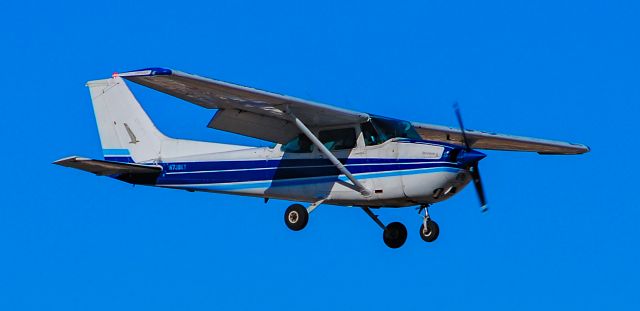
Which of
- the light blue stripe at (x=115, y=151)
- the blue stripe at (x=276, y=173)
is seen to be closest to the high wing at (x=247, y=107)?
the blue stripe at (x=276, y=173)

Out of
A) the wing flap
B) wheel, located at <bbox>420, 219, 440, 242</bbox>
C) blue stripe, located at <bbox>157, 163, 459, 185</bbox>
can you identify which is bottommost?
wheel, located at <bbox>420, 219, 440, 242</bbox>

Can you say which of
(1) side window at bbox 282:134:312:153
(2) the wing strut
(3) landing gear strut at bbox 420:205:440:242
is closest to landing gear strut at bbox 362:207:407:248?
(3) landing gear strut at bbox 420:205:440:242

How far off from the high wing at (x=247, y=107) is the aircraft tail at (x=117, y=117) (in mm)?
3713

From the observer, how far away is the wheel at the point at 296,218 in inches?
1025

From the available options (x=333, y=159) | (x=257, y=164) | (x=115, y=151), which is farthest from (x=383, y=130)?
(x=115, y=151)

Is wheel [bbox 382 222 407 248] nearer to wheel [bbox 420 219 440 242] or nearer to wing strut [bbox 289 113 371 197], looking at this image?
wheel [bbox 420 219 440 242]

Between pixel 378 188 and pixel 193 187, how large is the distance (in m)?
4.36

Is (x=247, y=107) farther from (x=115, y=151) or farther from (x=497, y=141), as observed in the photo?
(x=497, y=141)

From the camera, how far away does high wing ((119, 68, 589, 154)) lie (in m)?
23.6

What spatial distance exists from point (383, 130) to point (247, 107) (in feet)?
8.33

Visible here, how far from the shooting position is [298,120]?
25812 millimetres

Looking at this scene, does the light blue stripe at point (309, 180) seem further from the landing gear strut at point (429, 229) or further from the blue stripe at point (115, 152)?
the blue stripe at point (115, 152)

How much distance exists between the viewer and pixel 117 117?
2966cm

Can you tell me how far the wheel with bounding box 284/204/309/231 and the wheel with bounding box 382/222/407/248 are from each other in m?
1.65
